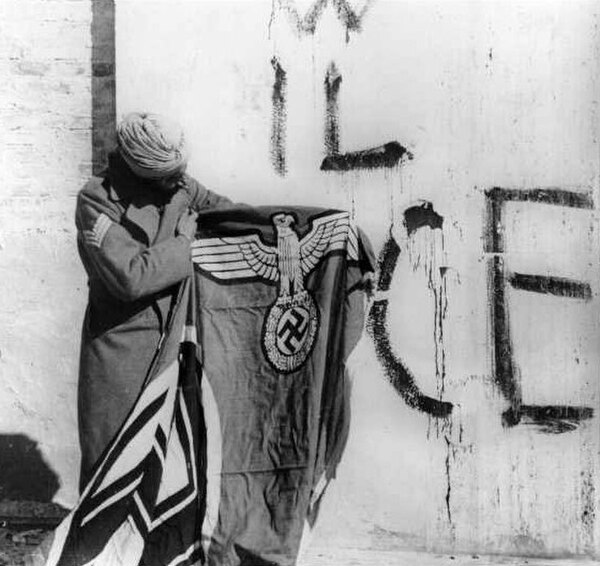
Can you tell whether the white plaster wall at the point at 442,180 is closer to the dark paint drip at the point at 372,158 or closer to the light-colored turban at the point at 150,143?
the dark paint drip at the point at 372,158

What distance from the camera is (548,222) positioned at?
3938 millimetres

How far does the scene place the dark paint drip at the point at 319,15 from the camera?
3.98 metres

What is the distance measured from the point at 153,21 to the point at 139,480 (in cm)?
180

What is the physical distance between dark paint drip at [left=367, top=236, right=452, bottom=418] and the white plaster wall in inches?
1.2

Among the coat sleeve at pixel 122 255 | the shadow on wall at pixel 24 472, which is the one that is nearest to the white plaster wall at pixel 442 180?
the coat sleeve at pixel 122 255

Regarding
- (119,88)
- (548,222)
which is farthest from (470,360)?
(119,88)

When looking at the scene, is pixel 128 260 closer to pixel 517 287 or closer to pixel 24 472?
pixel 24 472

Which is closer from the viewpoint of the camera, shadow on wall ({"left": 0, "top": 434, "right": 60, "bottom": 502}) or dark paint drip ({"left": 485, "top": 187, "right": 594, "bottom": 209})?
dark paint drip ({"left": 485, "top": 187, "right": 594, "bottom": 209})

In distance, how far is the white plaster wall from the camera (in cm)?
391

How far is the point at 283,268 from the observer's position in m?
3.78

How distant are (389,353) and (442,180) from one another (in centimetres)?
71

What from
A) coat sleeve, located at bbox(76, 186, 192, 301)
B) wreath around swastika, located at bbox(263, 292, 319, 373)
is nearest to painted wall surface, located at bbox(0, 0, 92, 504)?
coat sleeve, located at bbox(76, 186, 192, 301)

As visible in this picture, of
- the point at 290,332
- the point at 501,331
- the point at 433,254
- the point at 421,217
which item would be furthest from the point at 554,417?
the point at 290,332

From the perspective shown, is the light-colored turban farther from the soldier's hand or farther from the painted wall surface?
the painted wall surface
